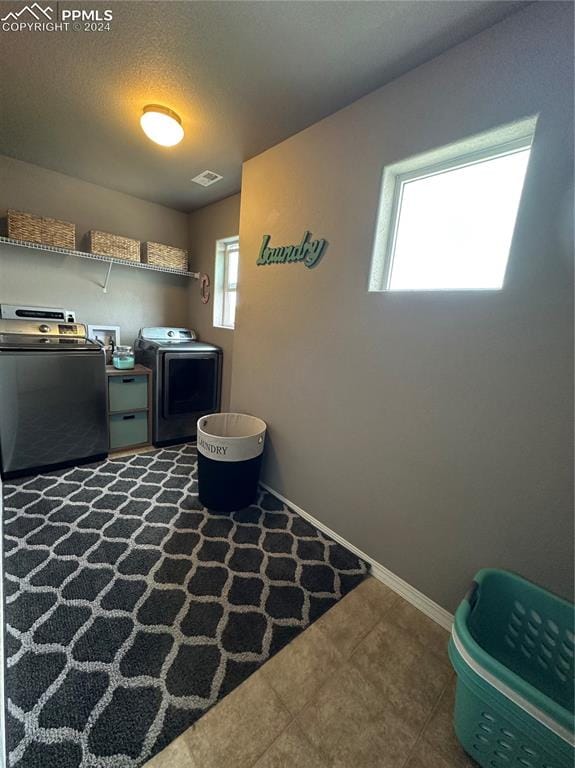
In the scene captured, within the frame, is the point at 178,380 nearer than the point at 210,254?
Yes

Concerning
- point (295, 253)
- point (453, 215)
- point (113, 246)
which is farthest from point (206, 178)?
point (453, 215)

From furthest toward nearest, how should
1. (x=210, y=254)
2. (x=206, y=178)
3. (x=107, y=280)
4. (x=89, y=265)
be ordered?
1. (x=210, y=254)
2. (x=107, y=280)
3. (x=89, y=265)
4. (x=206, y=178)

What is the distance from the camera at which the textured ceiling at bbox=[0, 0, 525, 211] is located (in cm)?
112

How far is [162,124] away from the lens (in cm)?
166

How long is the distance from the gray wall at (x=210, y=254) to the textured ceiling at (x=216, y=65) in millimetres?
778

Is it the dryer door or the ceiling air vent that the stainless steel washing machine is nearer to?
the dryer door

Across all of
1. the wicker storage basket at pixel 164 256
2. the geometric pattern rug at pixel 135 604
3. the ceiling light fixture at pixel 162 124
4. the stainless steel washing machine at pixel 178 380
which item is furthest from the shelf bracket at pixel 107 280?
the geometric pattern rug at pixel 135 604

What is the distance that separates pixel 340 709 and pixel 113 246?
3.47 meters

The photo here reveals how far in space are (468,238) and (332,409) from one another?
1076 mm

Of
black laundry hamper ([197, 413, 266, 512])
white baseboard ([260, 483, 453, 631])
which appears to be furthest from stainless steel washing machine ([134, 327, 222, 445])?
white baseboard ([260, 483, 453, 631])

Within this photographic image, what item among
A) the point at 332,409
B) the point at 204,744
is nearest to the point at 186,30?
the point at 332,409

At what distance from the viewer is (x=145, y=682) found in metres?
1.05

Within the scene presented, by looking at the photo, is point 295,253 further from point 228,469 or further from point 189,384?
point 189,384

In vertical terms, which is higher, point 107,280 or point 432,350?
point 107,280
